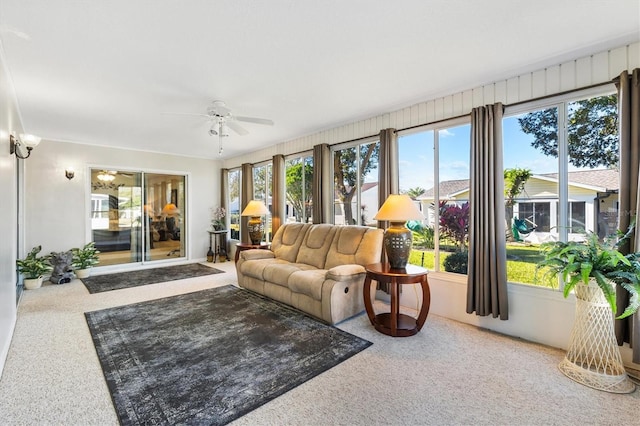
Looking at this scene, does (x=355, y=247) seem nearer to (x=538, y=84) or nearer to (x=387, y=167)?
(x=387, y=167)

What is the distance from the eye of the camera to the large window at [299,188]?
219 inches

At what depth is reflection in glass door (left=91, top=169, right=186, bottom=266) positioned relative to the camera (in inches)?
240

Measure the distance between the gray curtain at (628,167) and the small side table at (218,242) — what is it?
706 centimetres

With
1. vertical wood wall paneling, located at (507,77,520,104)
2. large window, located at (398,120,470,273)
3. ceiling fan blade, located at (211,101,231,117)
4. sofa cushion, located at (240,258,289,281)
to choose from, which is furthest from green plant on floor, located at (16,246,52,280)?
vertical wood wall paneling, located at (507,77,520,104)

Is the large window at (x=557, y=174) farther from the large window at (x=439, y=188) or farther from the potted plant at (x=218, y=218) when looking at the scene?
the potted plant at (x=218, y=218)

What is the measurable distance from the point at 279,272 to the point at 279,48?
2.62m

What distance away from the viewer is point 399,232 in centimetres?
318

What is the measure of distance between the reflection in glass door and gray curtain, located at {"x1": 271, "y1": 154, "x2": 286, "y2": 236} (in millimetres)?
2807

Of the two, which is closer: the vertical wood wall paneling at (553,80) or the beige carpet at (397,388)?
the beige carpet at (397,388)

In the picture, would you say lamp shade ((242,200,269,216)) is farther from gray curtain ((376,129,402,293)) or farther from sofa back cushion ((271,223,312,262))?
gray curtain ((376,129,402,293))

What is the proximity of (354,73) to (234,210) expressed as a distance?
219 inches

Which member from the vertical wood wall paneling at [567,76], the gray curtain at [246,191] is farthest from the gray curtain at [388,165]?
the gray curtain at [246,191]

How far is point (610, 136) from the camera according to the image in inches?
103

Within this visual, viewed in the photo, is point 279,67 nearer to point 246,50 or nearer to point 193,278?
point 246,50
